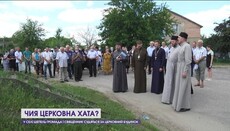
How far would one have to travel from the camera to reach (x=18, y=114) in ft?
18.7

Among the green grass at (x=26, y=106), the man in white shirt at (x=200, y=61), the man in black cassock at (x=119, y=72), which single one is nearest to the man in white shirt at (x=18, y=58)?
the man in black cassock at (x=119, y=72)

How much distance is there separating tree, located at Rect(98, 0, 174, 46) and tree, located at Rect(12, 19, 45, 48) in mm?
15957

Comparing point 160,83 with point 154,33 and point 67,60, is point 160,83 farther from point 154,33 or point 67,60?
point 154,33

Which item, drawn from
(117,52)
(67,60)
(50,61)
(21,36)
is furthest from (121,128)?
(21,36)

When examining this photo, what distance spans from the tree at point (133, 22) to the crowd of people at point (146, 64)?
1417 centimetres

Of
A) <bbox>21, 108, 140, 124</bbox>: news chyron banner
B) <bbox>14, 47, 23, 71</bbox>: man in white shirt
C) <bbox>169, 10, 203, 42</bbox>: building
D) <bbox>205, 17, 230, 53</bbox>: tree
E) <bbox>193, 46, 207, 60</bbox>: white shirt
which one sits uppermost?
<bbox>169, 10, 203, 42</bbox>: building

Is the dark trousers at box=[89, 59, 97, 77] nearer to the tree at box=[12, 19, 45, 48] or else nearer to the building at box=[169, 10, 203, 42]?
the tree at box=[12, 19, 45, 48]

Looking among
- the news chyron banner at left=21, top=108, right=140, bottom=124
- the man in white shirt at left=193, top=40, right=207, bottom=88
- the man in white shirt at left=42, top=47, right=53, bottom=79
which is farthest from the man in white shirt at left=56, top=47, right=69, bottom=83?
the news chyron banner at left=21, top=108, right=140, bottom=124

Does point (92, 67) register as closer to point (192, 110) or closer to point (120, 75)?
point (120, 75)

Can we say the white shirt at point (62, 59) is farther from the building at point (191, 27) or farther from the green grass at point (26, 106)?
the building at point (191, 27)

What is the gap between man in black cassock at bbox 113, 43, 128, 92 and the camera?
43.5 feet

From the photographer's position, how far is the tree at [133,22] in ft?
120

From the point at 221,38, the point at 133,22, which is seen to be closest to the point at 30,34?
the point at 133,22

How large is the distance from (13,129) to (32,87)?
85.1 inches
